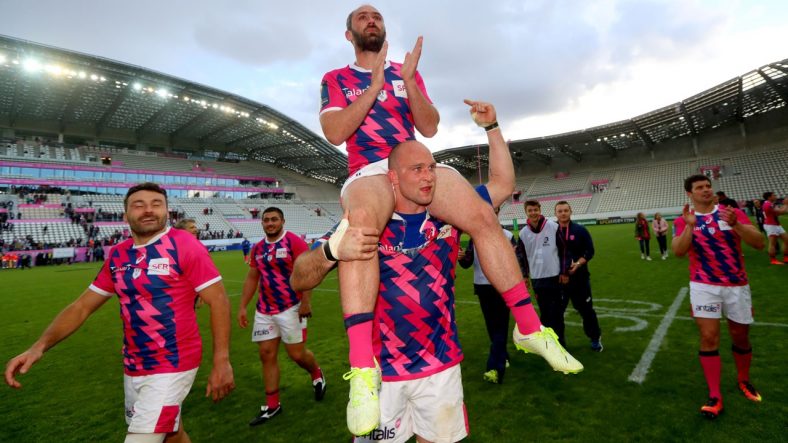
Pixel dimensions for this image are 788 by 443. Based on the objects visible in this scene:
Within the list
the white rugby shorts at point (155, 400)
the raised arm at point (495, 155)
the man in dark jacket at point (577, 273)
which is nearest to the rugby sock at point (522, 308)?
the raised arm at point (495, 155)

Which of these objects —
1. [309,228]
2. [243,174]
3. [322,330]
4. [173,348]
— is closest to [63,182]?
[243,174]

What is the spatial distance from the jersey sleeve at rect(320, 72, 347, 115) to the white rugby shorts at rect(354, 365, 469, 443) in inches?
72.4

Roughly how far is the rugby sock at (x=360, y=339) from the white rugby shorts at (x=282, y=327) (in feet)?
11.4

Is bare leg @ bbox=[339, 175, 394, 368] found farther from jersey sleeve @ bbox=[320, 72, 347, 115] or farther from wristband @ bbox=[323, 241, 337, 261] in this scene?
jersey sleeve @ bbox=[320, 72, 347, 115]

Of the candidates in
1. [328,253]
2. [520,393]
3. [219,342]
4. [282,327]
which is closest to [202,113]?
[282,327]

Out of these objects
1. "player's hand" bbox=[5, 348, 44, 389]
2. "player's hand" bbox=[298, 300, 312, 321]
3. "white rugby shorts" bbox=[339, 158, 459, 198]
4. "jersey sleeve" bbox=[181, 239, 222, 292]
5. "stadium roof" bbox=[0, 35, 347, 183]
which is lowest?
"player's hand" bbox=[298, 300, 312, 321]

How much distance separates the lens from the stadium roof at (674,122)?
117ft

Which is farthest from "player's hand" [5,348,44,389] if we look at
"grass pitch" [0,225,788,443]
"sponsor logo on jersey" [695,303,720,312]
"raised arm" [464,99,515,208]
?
"sponsor logo on jersey" [695,303,720,312]

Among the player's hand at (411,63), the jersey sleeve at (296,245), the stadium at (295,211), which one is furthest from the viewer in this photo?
the jersey sleeve at (296,245)

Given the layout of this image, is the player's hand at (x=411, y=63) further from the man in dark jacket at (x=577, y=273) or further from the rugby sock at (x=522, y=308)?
the man in dark jacket at (x=577, y=273)

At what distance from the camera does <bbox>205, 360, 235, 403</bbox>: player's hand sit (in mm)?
2830

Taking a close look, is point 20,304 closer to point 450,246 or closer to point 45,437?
point 45,437

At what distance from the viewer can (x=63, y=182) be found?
43406mm

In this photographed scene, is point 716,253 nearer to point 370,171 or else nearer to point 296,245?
point 370,171
